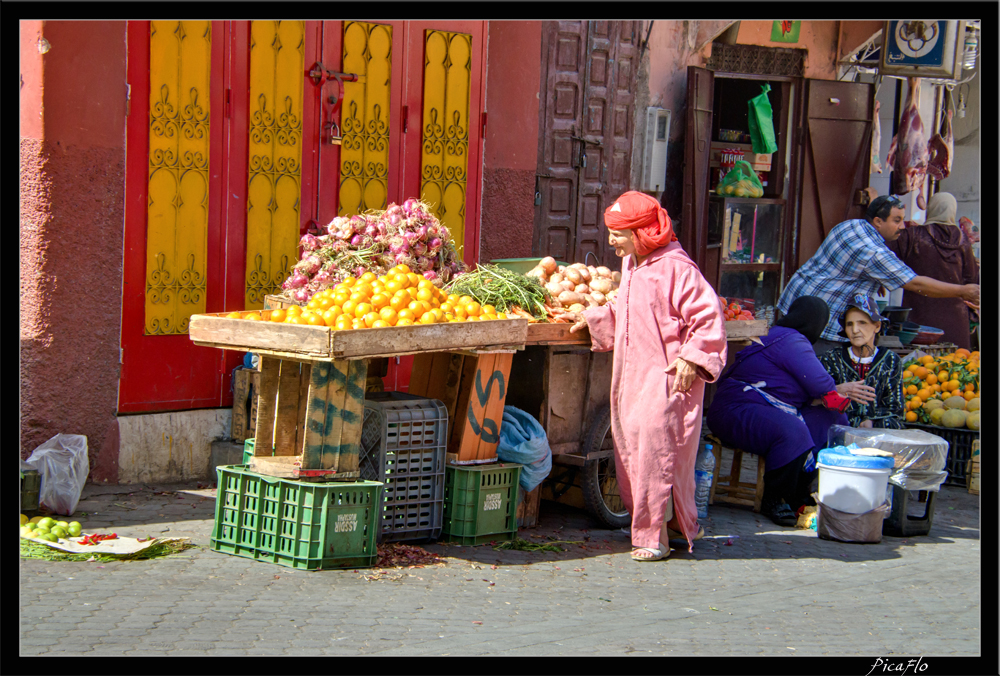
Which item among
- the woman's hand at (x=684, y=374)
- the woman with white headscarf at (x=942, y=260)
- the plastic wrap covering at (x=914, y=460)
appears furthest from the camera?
the woman with white headscarf at (x=942, y=260)

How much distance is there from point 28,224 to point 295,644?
320cm

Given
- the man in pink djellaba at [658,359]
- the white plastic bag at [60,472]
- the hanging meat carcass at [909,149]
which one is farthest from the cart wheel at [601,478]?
the hanging meat carcass at [909,149]

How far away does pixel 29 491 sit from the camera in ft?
18.2

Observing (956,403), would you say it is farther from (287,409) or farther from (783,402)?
(287,409)

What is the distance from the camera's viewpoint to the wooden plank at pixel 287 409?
17.3 feet

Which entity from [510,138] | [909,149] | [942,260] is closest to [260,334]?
[510,138]

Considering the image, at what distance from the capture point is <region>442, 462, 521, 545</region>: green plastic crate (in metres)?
5.56

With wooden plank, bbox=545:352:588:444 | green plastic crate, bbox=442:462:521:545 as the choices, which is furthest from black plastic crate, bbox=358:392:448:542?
wooden plank, bbox=545:352:588:444

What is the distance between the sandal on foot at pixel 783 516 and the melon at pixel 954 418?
195 cm

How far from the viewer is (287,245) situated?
693 centimetres

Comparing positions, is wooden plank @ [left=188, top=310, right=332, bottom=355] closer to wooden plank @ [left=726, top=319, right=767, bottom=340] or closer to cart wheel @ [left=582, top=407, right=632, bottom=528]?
cart wheel @ [left=582, top=407, right=632, bottom=528]

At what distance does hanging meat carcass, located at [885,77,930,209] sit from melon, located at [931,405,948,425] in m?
3.70

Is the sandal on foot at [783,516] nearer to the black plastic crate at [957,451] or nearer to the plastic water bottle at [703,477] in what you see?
the plastic water bottle at [703,477]

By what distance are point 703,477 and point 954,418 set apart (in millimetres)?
2476
